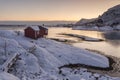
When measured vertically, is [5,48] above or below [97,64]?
above

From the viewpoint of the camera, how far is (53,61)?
131 feet

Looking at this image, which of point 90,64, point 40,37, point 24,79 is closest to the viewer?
point 24,79

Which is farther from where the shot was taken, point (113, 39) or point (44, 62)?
point (113, 39)

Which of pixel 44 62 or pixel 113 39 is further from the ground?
pixel 44 62

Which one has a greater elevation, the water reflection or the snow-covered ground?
the snow-covered ground

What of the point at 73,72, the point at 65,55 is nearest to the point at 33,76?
the point at 73,72

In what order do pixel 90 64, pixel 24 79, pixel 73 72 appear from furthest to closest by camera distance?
pixel 90 64, pixel 73 72, pixel 24 79

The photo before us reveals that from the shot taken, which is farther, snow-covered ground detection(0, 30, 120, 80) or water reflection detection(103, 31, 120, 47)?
water reflection detection(103, 31, 120, 47)

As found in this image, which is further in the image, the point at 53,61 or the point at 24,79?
the point at 53,61

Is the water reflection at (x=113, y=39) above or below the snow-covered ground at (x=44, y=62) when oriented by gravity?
below

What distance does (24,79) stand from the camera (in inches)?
1158

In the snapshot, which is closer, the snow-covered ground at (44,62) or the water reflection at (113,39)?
the snow-covered ground at (44,62)

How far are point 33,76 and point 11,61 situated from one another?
414cm

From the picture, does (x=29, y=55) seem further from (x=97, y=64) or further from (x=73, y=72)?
(x=97, y=64)
